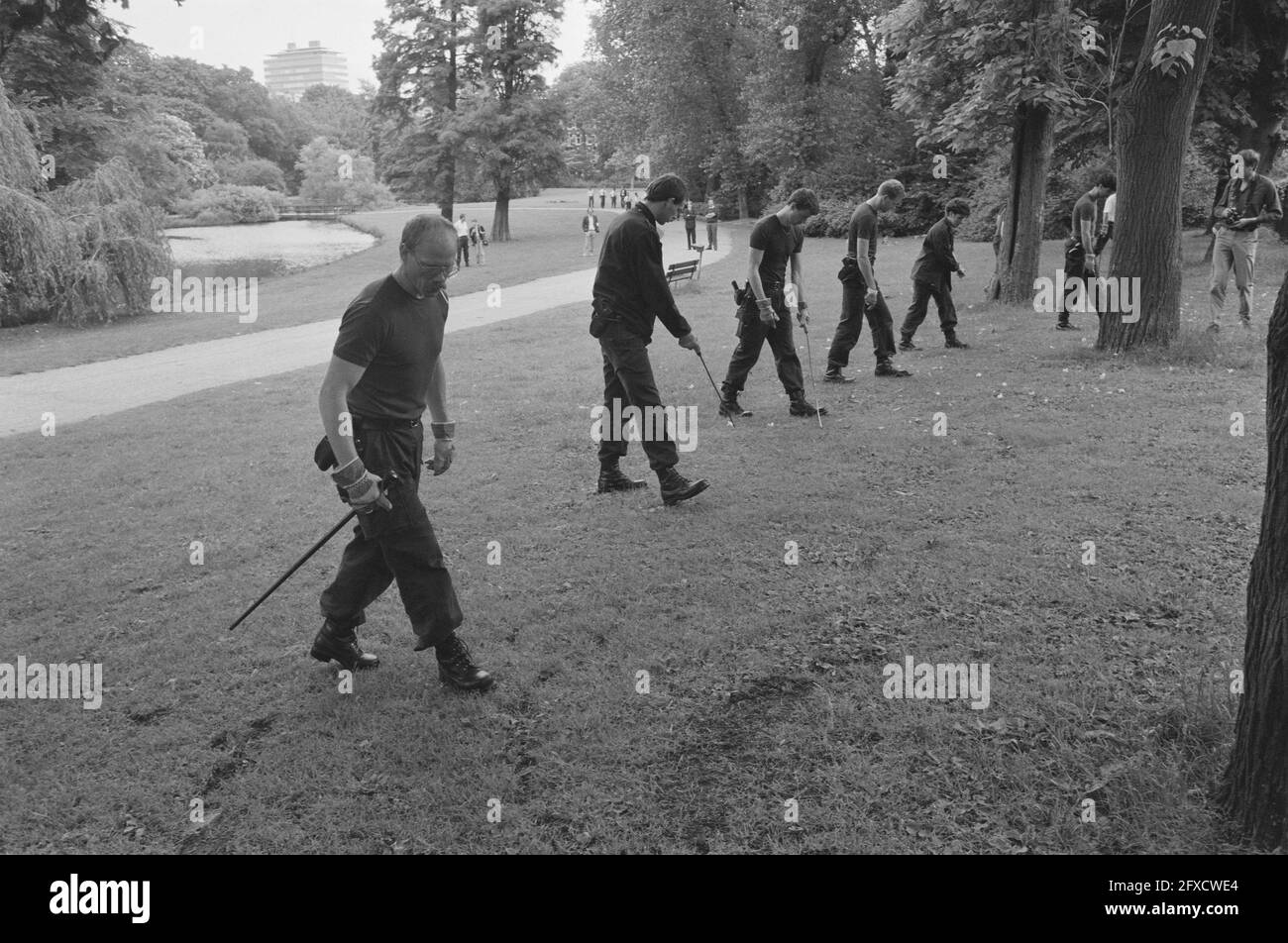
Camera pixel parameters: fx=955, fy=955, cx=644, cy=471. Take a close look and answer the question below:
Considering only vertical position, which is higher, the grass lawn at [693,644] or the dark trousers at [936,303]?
the dark trousers at [936,303]

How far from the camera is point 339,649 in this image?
4660 millimetres

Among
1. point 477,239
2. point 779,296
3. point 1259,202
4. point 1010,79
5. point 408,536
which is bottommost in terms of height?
point 408,536

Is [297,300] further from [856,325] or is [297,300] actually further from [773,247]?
[773,247]

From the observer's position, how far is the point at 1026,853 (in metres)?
3.25

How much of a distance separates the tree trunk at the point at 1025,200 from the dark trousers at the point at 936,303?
13.9 ft

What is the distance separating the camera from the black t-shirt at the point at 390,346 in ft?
13.4

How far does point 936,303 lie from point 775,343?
176 inches

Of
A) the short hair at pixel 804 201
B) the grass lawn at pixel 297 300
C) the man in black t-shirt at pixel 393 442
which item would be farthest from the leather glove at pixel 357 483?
the grass lawn at pixel 297 300

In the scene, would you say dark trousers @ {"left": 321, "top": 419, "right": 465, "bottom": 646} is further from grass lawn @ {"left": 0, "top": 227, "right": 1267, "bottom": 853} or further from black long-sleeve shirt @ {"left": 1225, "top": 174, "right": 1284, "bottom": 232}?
black long-sleeve shirt @ {"left": 1225, "top": 174, "right": 1284, "bottom": 232}

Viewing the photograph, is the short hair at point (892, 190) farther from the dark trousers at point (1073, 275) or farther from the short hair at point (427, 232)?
the short hair at point (427, 232)

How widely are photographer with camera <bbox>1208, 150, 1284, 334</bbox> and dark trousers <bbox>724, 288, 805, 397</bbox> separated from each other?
248 inches

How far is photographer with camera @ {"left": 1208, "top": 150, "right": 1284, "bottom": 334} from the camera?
12.1 meters

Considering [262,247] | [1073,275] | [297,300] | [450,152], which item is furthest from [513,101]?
[1073,275]

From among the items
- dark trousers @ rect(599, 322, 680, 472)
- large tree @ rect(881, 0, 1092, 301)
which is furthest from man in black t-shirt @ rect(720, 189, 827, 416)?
large tree @ rect(881, 0, 1092, 301)
